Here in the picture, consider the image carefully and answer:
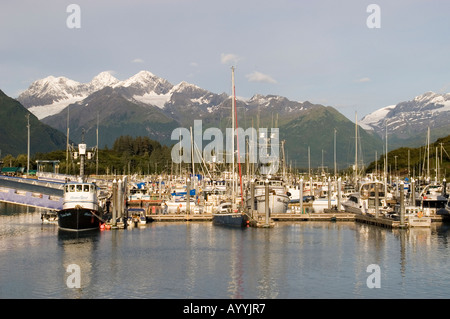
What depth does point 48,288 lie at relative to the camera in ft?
151

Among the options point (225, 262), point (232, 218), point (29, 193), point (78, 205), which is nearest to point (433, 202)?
point (232, 218)

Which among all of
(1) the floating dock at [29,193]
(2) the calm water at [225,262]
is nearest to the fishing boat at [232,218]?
(2) the calm water at [225,262]

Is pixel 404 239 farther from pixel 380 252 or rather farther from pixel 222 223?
pixel 222 223

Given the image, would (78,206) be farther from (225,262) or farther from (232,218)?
(225,262)

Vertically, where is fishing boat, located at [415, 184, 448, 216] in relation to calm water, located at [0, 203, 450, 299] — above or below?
above

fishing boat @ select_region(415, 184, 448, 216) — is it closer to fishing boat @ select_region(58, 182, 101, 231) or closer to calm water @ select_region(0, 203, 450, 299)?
calm water @ select_region(0, 203, 450, 299)

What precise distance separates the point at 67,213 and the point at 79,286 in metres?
33.1

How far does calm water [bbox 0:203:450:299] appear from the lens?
150 feet

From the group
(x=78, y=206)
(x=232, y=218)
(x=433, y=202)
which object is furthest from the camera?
(x=433, y=202)

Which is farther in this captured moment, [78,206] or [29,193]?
[29,193]

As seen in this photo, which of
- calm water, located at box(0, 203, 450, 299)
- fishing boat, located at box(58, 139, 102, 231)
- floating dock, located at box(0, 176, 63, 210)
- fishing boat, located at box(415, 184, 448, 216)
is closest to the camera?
calm water, located at box(0, 203, 450, 299)

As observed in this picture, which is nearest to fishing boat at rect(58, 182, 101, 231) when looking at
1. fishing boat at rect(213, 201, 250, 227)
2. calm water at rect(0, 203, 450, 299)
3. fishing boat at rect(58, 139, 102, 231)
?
fishing boat at rect(58, 139, 102, 231)

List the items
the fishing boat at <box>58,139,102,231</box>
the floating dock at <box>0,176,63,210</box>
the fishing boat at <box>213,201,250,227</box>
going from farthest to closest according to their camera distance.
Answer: the floating dock at <box>0,176,63,210</box>, the fishing boat at <box>213,201,250,227</box>, the fishing boat at <box>58,139,102,231</box>

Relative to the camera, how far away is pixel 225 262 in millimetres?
57219
